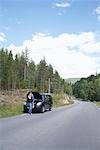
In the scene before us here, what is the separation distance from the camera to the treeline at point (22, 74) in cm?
12553

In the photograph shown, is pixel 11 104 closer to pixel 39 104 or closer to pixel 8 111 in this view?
pixel 39 104

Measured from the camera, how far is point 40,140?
14.9 metres

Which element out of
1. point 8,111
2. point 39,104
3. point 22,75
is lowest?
point 8,111

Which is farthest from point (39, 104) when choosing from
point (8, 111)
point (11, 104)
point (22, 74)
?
point (22, 74)

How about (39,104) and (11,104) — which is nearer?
(39,104)

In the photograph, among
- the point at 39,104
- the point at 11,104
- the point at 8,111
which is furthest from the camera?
the point at 11,104

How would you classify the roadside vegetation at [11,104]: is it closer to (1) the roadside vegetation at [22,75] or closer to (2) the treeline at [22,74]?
(1) the roadside vegetation at [22,75]

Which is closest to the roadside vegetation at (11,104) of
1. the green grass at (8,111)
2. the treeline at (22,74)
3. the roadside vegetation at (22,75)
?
the green grass at (8,111)

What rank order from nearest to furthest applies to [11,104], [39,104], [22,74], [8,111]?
1. [8,111]
2. [39,104]
3. [11,104]
4. [22,74]

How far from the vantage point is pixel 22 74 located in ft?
499

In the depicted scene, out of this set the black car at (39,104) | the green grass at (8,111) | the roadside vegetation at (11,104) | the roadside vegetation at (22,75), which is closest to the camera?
the green grass at (8,111)

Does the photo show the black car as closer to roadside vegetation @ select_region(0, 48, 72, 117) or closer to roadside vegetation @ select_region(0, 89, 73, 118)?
roadside vegetation @ select_region(0, 89, 73, 118)

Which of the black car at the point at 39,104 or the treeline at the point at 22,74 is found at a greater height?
the treeline at the point at 22,74

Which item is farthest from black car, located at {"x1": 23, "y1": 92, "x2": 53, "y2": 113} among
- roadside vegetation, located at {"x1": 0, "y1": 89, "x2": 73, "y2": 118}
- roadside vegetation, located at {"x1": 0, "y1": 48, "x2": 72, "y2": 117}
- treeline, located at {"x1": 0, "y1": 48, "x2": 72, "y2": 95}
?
treeline, located at {"x1": 0, "y1": 48, "x2": 72, "y2": 95}
